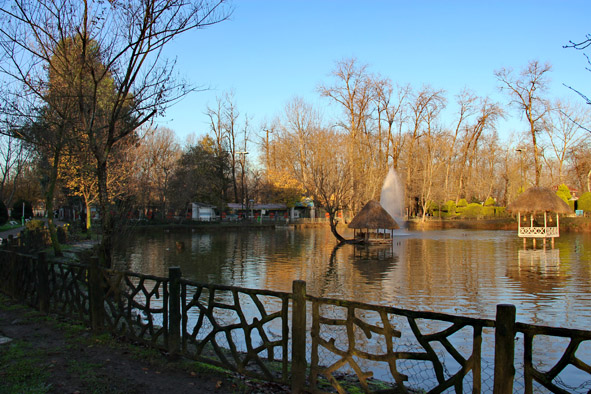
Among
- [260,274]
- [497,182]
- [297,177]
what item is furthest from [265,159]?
[260,274]

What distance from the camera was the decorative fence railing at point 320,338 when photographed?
363 centimetres

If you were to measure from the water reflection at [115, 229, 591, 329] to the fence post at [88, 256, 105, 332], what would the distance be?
6544 millimetres

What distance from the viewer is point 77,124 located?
34.8 ft

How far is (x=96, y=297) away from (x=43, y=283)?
1.89 metres

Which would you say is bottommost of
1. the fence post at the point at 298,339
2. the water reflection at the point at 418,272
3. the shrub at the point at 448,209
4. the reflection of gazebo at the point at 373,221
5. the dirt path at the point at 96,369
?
the water reflection at the point at 418,272

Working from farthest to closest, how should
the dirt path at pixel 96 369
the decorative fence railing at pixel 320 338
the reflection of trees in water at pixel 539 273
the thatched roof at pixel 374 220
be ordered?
the thatched roof at pixel 374 220 → the reflection of trees in water at pixel 539 273 → the dirt path at pixel 96 369 → the decorative fence railing at pixel 320 338

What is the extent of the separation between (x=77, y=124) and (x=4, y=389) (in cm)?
749

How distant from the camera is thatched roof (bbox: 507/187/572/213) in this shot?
2827 centimetres

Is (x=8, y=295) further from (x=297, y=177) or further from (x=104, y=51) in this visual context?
(x=297, y=177)

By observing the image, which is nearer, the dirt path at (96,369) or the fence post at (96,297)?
Answer: the dirt path at (96,369)

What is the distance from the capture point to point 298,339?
4.45m

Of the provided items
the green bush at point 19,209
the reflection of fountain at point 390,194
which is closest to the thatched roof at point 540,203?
the reflection of fountain at point 390,194

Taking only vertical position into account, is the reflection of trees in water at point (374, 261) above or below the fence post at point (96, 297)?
below

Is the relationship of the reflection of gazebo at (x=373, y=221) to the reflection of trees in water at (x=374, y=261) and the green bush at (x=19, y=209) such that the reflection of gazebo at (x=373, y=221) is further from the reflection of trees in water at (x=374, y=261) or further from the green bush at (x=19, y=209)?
the green bush at (x=19, y=209)
